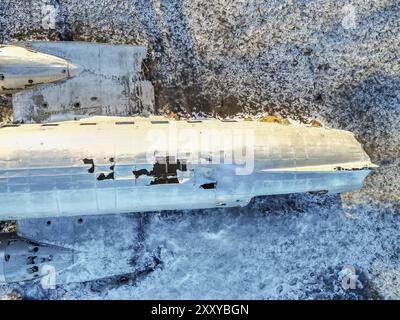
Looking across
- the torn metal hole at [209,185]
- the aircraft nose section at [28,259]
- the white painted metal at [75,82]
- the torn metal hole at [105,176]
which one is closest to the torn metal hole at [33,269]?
the aircraft nose section at [28,259]

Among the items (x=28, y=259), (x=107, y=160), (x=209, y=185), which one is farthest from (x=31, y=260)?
(x=209, y=185)

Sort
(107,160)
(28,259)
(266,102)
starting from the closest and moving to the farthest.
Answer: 1. (107,160)
2. (28,259)
3. (266,102)

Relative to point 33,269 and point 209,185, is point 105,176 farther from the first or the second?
point 33,269

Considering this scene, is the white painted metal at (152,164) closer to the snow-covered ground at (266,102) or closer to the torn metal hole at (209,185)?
the torn metal hole at (209,185)

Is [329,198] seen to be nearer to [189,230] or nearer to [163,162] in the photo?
[189,230]
